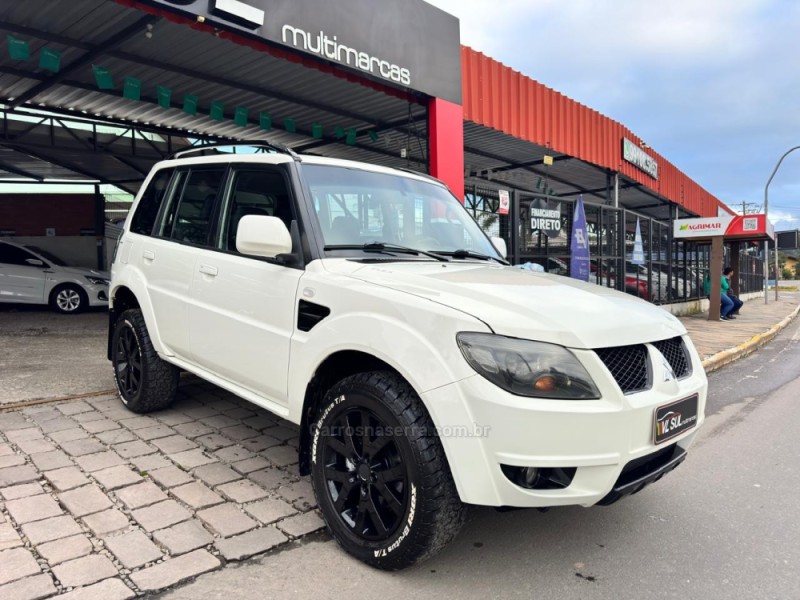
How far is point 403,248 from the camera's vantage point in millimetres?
3223

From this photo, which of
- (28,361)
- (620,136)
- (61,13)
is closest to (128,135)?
(61,13)

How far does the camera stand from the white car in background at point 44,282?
36.1 ft

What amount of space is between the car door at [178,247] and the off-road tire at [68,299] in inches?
337

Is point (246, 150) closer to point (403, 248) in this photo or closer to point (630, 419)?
point (403, 248)

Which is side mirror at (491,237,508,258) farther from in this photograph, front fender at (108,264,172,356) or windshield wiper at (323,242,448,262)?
front fender at (108,264,172,356)

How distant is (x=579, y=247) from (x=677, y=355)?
7.45 metres

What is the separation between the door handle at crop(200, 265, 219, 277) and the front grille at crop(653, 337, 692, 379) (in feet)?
8.42

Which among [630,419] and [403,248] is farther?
[403,248]

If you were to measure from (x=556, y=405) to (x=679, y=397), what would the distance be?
2.49 ft

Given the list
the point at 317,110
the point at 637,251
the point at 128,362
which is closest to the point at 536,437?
the point at 128,362

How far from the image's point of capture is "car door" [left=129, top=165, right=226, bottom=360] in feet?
12.3

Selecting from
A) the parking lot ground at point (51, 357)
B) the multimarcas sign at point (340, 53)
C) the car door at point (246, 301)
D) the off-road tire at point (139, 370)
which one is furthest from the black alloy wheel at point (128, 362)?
the multimarcas sign at point (340, 53)

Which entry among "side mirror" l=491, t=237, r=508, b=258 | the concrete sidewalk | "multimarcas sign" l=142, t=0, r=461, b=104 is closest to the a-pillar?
"multimarcas sign" l=142, t=0, r=461, b=104

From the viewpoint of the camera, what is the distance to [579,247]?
9812mm
